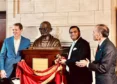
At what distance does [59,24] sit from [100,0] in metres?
0.79

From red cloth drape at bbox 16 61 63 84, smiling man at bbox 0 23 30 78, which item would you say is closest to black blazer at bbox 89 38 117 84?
red cloth drape at bbox 16 61 63 84

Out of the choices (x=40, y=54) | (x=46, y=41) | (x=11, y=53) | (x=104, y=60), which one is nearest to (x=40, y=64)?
(x=40, y=54)

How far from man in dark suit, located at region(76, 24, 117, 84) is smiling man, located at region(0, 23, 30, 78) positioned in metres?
1.27

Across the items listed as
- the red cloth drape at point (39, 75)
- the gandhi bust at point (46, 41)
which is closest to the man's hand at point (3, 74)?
the red cloth drape at point (39, 75)

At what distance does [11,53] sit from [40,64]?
51 centimetres

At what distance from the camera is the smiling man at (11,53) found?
390 centimetres

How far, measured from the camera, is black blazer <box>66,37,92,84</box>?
3.52 metres

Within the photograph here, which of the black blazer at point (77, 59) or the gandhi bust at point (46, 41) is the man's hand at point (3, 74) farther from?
the black blazer at point (77, 59)

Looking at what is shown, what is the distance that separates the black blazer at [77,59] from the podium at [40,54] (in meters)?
0.24

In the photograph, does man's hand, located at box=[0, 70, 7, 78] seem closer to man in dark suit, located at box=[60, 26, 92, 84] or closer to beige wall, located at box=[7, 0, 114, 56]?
man in dark suit, located at box=[60, 26, 92, 84]

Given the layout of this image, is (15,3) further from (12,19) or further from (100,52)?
(100,52)

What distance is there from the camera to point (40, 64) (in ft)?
12.1

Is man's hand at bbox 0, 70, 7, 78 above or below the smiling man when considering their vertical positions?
below

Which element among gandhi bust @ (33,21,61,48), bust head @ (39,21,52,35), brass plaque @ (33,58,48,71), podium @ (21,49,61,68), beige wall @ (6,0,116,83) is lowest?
brass plaque @ (33,58,48,71)
